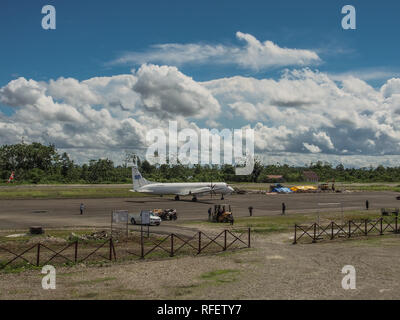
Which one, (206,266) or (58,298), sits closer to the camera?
(58,298)

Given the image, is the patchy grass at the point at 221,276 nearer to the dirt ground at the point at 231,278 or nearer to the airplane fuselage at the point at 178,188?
the dirt ground at the point at 231,278

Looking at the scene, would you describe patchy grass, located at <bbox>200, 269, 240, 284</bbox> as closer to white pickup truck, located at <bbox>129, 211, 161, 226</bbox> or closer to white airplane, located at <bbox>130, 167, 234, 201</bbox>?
white pickup truck, located at <bbox>129, 211, 161, 226</bbox>

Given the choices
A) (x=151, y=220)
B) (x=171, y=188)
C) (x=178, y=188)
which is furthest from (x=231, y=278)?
(x=178, y=188)

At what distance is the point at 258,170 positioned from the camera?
641 feet

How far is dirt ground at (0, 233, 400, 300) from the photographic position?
19.2 m

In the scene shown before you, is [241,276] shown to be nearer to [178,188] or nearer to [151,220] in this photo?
[151,220]

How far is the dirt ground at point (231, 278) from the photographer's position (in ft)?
62.9

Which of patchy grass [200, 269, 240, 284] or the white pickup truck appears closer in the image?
patchy grass [200, 269, 240, 284]

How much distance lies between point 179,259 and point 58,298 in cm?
1110

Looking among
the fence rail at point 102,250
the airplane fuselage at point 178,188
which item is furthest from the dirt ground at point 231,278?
the airplane fuselage at point 178,188

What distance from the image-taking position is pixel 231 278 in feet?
73.6

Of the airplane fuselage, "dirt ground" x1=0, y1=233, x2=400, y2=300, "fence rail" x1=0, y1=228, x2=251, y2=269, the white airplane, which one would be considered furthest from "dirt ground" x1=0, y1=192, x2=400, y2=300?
the airplane fuselage

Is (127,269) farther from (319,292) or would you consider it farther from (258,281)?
(319,292)
